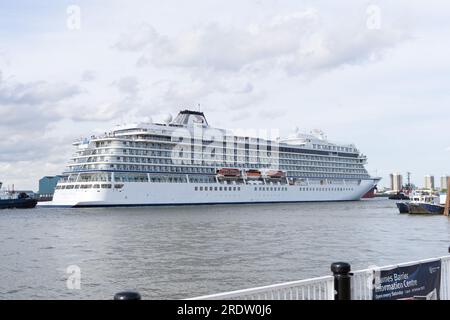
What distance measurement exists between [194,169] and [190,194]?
221 inches

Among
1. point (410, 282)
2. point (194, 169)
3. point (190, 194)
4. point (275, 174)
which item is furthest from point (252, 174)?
point (410, 282)

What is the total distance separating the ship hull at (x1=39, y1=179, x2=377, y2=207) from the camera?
8506 centimetres

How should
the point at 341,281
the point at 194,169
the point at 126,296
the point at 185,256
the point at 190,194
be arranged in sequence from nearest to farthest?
the point at 126,296 → the point at 341,281 → the point at 185,256 → the point at 190,194 → the point at 194,169

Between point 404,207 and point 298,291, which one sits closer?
point 298,291

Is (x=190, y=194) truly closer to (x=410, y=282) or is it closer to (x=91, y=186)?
(x=91, y=186)

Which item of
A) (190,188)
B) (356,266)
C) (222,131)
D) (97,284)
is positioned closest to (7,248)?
(97,284)

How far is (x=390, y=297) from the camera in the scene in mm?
7988

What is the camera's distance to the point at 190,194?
94750 millimetres

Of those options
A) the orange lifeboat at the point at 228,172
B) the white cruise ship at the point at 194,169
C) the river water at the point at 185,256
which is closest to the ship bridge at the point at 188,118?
the white cruise ship at the point at 194,169

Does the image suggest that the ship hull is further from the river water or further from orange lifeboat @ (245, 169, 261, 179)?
the river water

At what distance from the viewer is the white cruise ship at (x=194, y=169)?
87.8m

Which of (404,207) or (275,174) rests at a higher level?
(275,174)

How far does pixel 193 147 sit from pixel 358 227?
61.0 m

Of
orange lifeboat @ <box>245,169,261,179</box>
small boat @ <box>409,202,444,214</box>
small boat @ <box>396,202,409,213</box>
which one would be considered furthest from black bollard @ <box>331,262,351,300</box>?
orange lifeboat @ <box>245,169,261,179</box>
